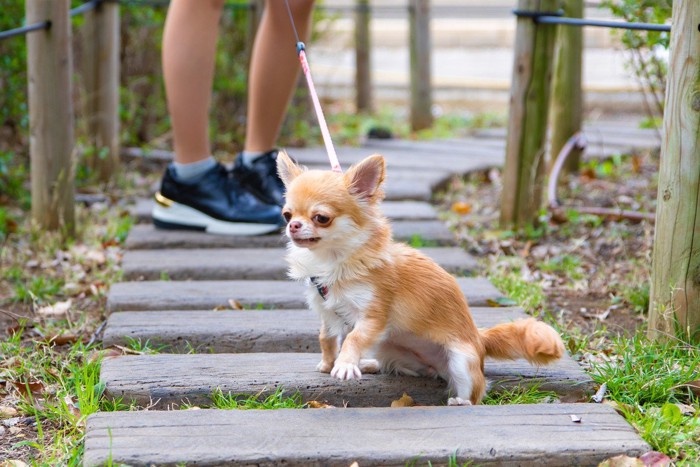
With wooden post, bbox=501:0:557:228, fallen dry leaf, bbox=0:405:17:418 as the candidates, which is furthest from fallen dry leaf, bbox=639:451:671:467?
wooden post, bbox=501:0:557:228

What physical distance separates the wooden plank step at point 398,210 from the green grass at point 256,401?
2.13 metres

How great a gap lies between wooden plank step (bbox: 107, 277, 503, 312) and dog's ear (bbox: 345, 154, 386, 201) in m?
1.03

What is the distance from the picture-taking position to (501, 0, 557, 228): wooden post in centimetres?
407

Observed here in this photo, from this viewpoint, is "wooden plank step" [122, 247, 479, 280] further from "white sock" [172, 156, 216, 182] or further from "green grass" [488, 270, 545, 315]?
"white sock" [172, 156, 216, 182]

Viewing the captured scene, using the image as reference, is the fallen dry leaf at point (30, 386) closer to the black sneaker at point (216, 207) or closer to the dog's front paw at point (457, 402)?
the dog's front paw at point (457, 402)

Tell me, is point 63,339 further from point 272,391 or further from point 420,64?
point 420,64

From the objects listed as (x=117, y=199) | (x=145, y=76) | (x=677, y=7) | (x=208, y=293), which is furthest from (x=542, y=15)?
(x=145, y=76)

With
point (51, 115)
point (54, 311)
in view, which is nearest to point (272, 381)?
point (54, 311)

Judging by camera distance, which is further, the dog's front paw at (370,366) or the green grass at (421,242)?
the green grass at (421,242)

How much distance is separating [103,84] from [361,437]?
3.74 metres

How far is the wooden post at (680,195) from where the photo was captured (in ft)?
8.67

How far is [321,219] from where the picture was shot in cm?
231

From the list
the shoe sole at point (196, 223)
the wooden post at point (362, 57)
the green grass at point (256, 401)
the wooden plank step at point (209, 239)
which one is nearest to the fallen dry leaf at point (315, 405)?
the green grass at point (256, 401)

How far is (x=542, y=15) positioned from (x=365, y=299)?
2260 mm
